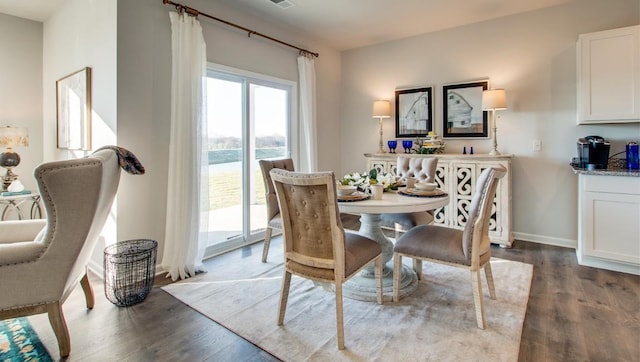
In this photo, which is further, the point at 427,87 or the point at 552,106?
the point at 427,87

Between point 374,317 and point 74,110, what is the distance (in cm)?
333

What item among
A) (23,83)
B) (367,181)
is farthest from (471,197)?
(23,83)

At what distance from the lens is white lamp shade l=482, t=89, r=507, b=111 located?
3.72m

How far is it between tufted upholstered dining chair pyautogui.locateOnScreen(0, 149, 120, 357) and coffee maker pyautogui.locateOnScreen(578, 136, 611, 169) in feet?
13.0

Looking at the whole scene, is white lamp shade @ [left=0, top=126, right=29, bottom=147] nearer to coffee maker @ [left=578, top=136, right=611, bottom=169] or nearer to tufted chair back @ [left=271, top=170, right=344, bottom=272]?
tufted chair back @ [left=271, top=170, right=344, bottom=272]

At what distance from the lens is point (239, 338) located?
2010 mm

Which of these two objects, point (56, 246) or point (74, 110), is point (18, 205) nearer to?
point (74, 110)

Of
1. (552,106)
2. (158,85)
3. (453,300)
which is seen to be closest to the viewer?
(453,300)

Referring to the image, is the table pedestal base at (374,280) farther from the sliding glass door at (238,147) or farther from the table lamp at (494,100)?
the table lamp at (494,100)

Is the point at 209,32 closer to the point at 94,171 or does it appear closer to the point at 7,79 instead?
the point at 94,171

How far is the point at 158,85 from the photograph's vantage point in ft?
9.64

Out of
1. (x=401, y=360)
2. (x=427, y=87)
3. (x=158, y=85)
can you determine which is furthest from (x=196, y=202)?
(x=427, y=87)

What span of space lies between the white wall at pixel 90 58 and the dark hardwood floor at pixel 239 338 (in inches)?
30.7

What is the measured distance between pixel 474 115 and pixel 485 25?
108cm
